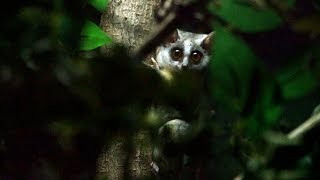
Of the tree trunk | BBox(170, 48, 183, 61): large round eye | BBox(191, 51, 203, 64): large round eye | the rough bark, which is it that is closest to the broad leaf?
the tree trunk

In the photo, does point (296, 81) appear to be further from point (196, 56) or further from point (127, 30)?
point (196, 56)

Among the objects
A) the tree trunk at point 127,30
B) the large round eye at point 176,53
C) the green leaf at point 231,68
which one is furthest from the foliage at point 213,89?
the large round eye at point 176,53

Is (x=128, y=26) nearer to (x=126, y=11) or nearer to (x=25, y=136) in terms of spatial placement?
(x=126, y=11)

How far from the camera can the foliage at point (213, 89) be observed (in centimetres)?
36

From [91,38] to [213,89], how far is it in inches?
4.5

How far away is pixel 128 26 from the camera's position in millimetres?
848

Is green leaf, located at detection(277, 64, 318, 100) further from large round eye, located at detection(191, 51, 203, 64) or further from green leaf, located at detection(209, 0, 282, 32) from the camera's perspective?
large round eye, located at detection(191, 51, 203, 64)

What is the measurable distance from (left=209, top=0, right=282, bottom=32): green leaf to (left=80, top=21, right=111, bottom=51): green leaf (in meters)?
0.10

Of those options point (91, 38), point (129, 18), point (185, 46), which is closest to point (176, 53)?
point (185, 46)

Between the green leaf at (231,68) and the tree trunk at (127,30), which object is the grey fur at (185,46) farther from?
the green leaf at (231,68)

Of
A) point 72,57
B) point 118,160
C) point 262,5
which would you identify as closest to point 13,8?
point 72,57

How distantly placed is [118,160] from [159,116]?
0.34m

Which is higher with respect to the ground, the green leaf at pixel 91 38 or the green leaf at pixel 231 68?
the green leaf at pixel 231 68

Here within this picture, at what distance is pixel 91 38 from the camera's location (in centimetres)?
43
